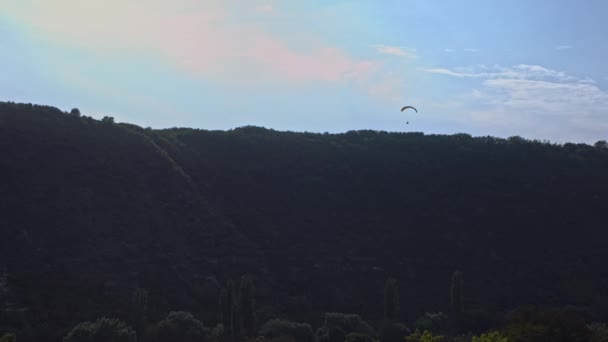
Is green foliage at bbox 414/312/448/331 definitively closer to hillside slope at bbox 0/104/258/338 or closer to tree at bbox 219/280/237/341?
tree at bbox 219/280/237/341

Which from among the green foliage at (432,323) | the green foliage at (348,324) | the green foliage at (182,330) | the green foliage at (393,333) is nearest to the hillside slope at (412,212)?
the green foliage at (432,323)

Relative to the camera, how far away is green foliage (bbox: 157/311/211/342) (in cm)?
3503

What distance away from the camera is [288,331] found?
3594cm

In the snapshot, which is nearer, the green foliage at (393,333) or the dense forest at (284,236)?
the green foliage at (393,333)

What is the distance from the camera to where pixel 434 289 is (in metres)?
51.2

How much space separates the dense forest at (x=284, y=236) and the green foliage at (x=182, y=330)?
88mm

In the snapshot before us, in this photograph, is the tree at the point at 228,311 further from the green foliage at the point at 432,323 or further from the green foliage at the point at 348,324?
the green foliage at the point at 432,323

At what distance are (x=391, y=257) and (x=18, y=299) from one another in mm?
24229

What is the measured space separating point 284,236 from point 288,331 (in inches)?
823

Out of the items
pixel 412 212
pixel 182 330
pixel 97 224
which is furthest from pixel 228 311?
pixel 412 212

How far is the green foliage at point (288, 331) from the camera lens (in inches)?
1410

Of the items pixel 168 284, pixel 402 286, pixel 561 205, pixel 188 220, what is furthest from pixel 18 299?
pixel 561 205

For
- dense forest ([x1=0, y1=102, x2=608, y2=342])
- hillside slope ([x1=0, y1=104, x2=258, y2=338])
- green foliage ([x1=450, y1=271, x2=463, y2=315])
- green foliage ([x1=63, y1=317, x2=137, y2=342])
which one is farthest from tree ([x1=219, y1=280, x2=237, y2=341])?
green foliage ([x1=450, y1=271, x2=463, y2=315])

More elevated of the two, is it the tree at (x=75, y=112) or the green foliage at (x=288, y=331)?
the tree at (x=75, y=112)
